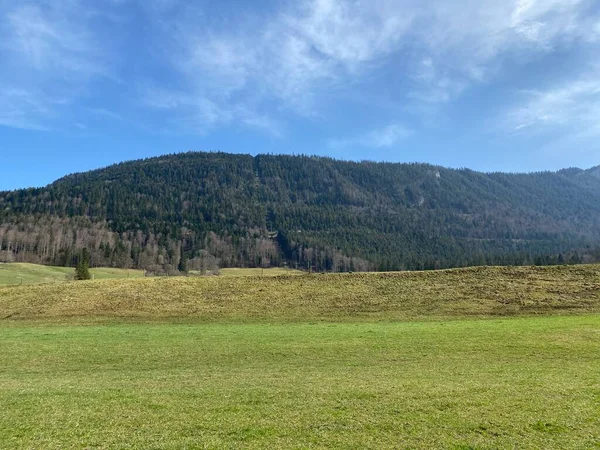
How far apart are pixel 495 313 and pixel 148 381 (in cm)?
3262

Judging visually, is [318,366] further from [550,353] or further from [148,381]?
[550,353]

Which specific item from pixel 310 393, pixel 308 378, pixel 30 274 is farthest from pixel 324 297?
pixel 30 274

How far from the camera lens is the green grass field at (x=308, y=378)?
946 cm

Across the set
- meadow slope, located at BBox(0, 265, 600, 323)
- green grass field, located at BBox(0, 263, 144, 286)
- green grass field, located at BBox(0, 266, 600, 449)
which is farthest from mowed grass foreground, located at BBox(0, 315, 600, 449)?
green grass field, located at BBox(0, 263, 144, 286)

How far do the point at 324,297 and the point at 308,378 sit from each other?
31.0m

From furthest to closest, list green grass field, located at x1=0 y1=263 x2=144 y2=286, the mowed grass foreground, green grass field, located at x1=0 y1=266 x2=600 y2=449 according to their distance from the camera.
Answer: green grass field, located at x1=0 y1=263 x2=144 y2=286
green grass field, located at x1=0 y1=266 x2=600 y2=449
the mowed grass foreground

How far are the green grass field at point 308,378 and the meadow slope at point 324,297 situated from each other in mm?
365

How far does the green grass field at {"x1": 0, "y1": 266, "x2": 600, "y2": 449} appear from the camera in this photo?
9.46m

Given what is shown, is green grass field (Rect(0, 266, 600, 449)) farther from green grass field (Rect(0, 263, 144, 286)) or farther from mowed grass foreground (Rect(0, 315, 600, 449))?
green grass field (Rect(0, 263, 144, 286))

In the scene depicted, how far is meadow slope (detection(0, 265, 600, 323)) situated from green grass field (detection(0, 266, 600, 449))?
365 millimetres

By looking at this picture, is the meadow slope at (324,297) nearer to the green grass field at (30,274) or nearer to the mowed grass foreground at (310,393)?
the mowed grass foreground at (310,393)

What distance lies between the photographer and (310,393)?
12773mm

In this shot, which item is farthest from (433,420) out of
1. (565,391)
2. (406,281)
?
(406,281)

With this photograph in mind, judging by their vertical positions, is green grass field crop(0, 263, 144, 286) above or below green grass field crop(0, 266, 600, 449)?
above
